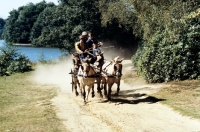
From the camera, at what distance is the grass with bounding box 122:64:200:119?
568 inches

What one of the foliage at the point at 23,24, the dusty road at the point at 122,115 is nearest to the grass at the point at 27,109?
the dusty road at the point at 122,115

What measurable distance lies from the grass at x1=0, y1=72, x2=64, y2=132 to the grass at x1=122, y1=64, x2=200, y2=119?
5.47 m

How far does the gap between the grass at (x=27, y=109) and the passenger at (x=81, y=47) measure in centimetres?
310

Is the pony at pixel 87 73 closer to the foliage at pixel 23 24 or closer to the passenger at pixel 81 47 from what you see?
the passenger at pixel 81 47

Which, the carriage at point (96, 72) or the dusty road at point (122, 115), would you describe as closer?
the dusty road at point (122, 115)

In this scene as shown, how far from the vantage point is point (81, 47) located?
1797cm

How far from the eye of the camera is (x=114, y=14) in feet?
115

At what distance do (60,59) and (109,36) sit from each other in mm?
7820

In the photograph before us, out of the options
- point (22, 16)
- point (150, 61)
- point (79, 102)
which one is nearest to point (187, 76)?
point (150, 61)

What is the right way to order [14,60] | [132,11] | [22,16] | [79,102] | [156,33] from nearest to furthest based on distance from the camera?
[79,102] < [156,33] < [132,11] < [14,60] < [22,16]

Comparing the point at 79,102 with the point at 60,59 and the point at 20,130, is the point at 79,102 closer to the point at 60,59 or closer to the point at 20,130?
the point at 20,130

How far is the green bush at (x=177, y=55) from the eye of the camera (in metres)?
21.5

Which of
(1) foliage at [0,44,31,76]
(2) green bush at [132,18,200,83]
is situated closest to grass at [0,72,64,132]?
(2) green bush at [132,18,200,83]

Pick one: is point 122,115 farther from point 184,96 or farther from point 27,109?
point 27,109
